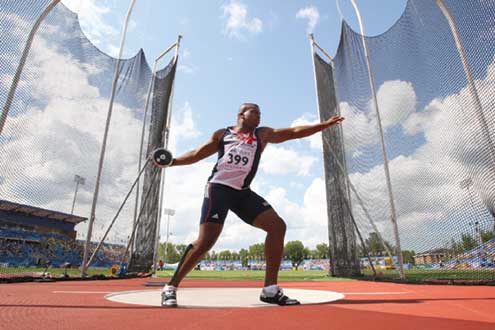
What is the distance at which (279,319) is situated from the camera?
1.78 metres

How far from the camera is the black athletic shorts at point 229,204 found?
102 inches

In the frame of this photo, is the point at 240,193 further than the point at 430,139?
No

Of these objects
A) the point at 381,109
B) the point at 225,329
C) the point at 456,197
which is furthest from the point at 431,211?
the point at 225,329

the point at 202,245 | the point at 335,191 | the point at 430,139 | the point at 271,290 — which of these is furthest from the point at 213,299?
the point at 335,191

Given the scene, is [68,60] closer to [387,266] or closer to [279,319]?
[279,319]

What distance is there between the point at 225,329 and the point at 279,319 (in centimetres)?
41

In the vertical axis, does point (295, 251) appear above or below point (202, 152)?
above

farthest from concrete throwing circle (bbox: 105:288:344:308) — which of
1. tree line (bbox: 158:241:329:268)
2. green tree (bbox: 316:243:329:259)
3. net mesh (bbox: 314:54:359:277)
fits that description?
green tree (bbox: 316:243:329:259)

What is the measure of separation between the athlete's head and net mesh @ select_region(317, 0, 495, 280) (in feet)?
10.7

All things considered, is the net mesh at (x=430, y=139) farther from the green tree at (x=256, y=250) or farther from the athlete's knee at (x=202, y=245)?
the green tree at (x=256, y=250)

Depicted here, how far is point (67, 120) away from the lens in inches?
266

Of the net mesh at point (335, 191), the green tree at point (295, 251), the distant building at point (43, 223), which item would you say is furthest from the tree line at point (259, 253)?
the net mesh at point (335, 191)

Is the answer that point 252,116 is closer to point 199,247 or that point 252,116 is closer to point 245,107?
point 245,107

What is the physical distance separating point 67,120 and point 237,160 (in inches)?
220
